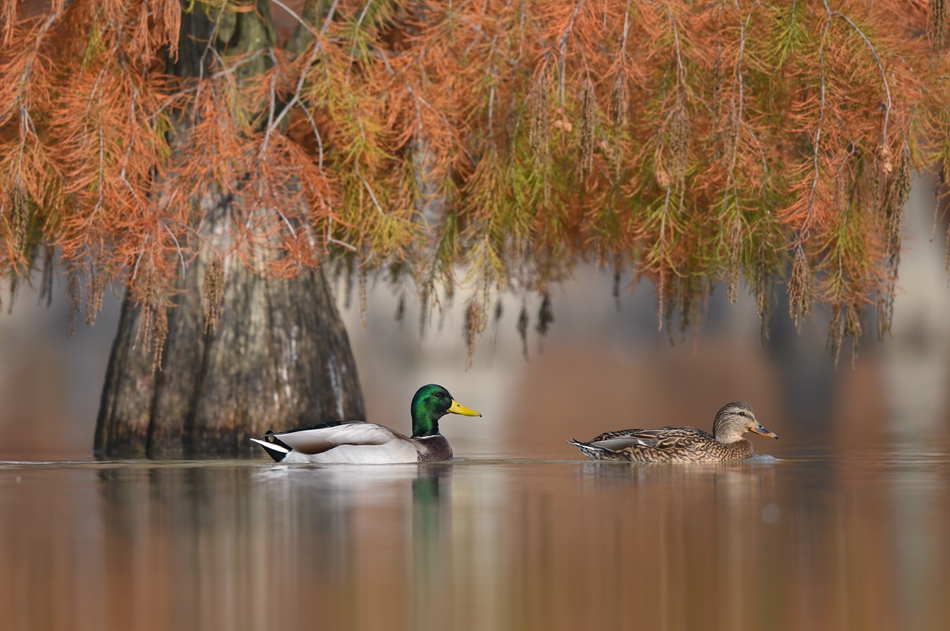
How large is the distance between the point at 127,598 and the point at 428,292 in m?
7.51

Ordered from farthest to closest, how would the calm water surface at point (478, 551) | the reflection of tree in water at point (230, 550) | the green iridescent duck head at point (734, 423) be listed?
the green iridescent duck head at point (734, 423) → the reflection of tree in water at point (230, 550) → the calm water surface at point (478, 551)

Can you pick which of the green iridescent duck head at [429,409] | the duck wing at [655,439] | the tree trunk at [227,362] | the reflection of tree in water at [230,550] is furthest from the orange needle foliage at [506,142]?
the reflection of tree in water at [230,550]

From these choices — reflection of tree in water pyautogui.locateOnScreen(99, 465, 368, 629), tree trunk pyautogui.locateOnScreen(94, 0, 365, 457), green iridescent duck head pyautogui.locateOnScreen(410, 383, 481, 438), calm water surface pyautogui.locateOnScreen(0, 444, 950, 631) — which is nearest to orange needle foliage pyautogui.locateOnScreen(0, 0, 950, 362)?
green iridescent duck head pyautogui.locateOnScreen(410, 383, 481, 438)

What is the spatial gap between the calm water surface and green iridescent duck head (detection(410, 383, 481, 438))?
64.1 inches

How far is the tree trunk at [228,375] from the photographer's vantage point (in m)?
14.8

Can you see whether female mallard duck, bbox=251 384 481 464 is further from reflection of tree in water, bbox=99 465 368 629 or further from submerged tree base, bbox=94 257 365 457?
submerged tree base, bbox=94 257 365 457

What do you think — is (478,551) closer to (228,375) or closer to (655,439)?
(655,439)

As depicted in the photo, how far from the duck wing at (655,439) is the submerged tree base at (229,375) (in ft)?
13.1

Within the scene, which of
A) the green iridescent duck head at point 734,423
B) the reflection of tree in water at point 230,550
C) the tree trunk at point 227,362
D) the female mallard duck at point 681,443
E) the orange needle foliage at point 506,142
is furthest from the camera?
the tree trunk at point 227,362

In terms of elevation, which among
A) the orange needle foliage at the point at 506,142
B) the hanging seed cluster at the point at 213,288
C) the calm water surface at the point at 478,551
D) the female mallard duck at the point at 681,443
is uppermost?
the orange needle foliage at the point at 506,142

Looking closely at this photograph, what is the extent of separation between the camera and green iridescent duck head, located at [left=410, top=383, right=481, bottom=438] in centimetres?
1278

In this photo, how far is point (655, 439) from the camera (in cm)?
1210

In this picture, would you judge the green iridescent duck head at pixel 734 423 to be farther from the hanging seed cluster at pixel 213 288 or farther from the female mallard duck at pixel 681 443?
the hanging seed cluster at pixel 213 288

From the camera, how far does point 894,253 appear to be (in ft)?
39.1
